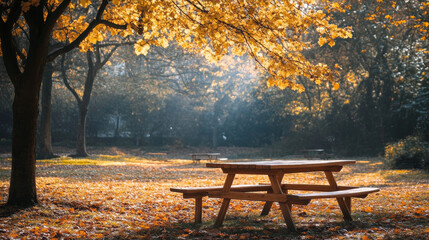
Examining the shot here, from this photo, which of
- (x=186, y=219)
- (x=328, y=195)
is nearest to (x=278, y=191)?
(x=328, y=195)

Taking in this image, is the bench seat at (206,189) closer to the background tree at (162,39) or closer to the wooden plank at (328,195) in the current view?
the wooden plank at (328,195)

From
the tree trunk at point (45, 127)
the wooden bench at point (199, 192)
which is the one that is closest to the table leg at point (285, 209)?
the wooden bench at point (199, 192)

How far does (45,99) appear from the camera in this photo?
76.8 feet

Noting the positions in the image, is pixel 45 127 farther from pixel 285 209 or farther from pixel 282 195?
pixel 282 195

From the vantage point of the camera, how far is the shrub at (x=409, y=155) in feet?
58.0

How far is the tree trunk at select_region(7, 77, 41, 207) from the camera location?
7.62 m

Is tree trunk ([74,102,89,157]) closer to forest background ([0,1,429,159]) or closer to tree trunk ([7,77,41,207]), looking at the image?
forest background ([0,1,429,159])

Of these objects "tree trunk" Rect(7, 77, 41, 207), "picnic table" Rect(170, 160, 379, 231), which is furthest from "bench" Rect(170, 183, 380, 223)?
"tree trunk" Rect(7, 77, 41, 207)

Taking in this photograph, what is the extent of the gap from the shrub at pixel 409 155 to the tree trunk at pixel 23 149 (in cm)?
1384

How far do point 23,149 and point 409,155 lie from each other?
1477 cm

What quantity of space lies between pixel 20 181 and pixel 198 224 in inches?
116

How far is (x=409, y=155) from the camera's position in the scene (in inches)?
715

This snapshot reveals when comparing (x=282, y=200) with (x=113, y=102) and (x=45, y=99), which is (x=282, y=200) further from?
(x=113, y=102)

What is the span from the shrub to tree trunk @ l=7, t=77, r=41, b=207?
13838 mm
